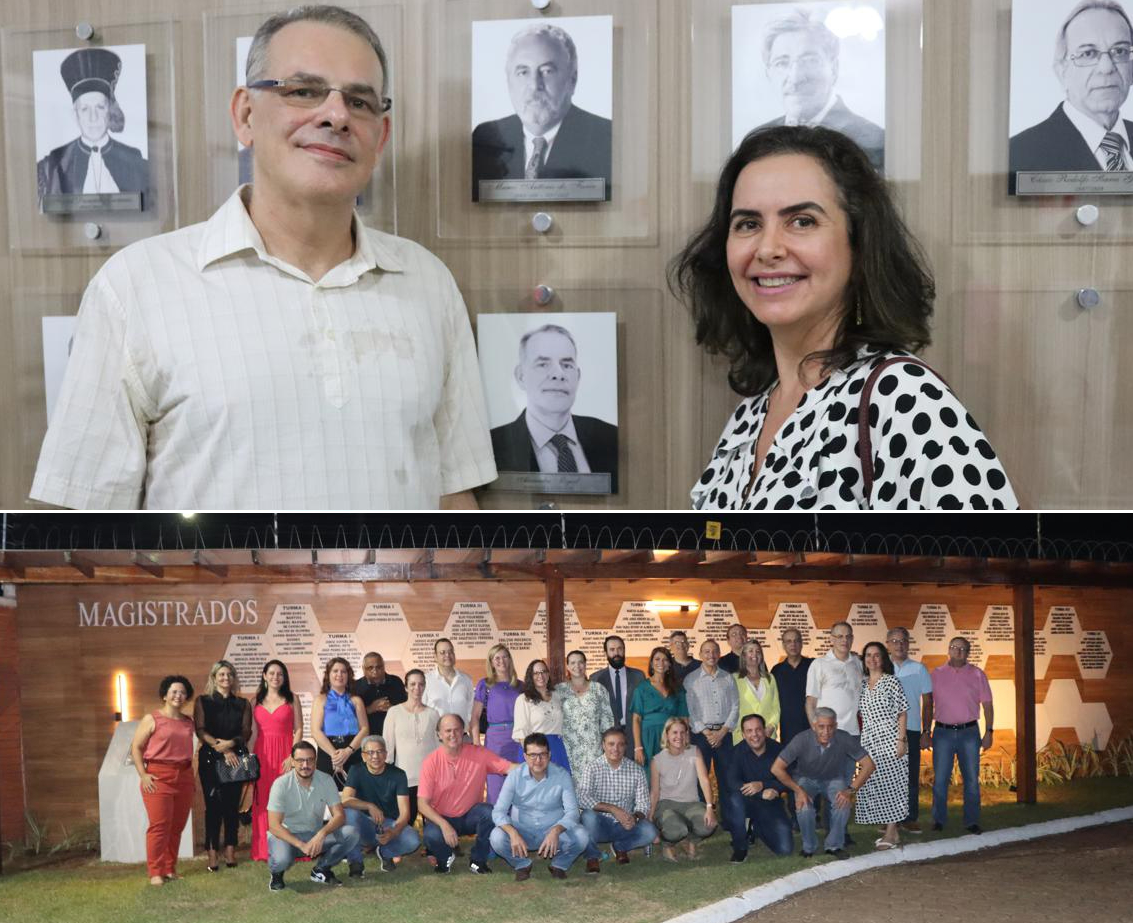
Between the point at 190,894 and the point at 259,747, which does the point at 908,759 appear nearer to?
the point at 259,747

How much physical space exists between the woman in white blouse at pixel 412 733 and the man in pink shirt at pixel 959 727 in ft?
2.64

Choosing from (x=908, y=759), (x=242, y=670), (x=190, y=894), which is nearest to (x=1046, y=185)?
(x=908, y=759)

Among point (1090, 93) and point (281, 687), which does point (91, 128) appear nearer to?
point (281, 687)

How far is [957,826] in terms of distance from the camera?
1638mm

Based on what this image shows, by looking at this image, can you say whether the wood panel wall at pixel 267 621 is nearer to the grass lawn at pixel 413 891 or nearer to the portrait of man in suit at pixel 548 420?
the grass lawn at pixel 413 891

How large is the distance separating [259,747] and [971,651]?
115 cm

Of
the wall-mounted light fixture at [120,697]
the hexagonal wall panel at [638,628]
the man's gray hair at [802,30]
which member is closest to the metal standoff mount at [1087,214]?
the man's gray hair at [802,30]

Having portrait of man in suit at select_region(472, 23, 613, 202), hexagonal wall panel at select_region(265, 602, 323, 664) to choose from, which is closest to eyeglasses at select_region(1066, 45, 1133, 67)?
portrait of man in suit at select_region(472, 23, 613, 202)

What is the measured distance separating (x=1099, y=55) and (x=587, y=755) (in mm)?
1414

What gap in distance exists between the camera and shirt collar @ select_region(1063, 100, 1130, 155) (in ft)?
5.57

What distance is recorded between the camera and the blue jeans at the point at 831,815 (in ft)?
5.44

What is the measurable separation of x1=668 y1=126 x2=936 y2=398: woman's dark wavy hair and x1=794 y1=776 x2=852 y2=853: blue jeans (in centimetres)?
65

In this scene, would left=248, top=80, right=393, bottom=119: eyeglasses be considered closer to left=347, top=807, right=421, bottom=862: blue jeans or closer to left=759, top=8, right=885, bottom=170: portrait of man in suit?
left=759, top=8, right=885, bottom=170: portrait of man in suit

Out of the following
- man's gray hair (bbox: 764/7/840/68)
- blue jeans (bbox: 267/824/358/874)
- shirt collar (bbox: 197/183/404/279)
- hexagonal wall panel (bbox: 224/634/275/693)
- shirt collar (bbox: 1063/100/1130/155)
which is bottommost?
blue jeans (bbox: 267/824/358/874)
